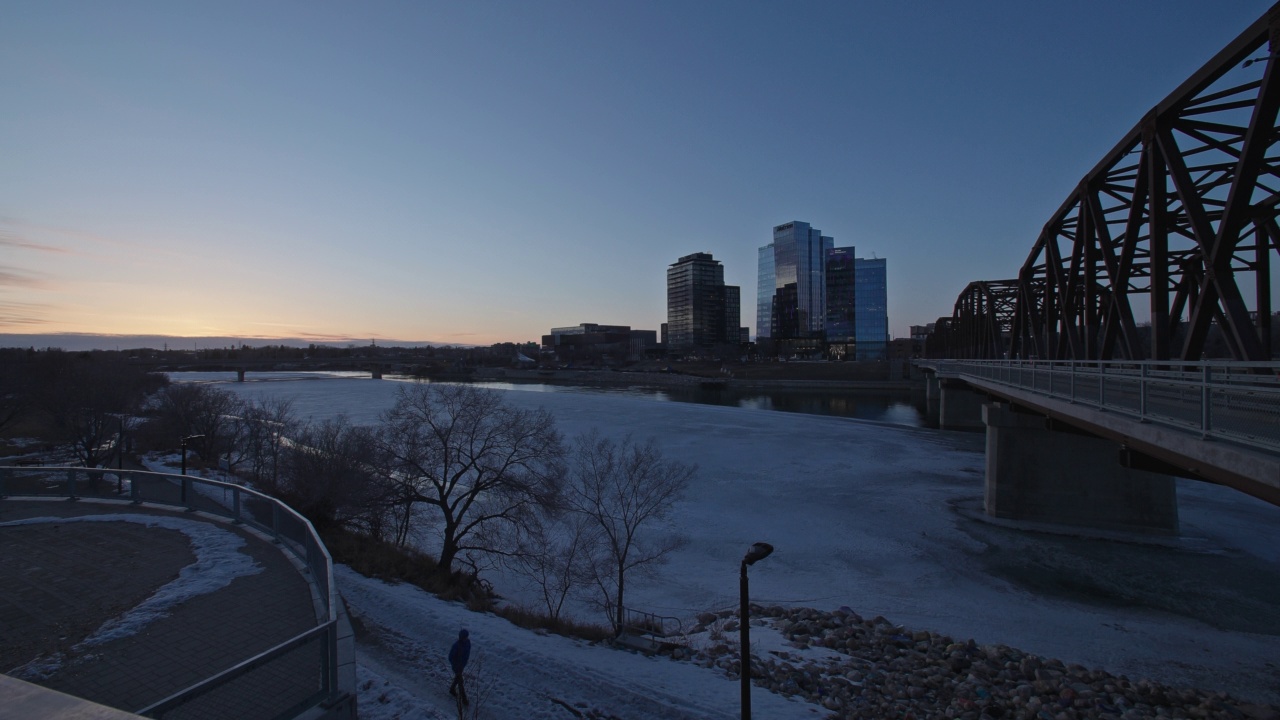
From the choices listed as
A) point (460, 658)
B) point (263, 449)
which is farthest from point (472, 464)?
point (263, 449)

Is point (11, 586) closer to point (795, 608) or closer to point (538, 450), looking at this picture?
point (538, 450)

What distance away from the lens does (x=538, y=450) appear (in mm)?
22703

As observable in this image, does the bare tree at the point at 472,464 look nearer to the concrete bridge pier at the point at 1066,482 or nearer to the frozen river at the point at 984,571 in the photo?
the frozen river at the point at 984,571

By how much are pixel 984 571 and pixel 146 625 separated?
22564 mm

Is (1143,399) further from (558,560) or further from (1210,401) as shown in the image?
(558,560)

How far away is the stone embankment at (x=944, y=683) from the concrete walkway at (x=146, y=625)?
362 inches

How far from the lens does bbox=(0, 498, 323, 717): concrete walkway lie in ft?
19.7

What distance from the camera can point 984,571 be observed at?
1966 cm

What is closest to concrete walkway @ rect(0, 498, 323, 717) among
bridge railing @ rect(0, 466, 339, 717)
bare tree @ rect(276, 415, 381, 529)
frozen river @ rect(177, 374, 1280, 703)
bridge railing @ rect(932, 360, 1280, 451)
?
bridge railing @ rect(0, 466, 339, 717)

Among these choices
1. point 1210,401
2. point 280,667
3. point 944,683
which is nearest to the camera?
point 280,667

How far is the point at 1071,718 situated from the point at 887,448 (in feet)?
110

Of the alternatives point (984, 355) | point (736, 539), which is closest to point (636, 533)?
point (736, 539)

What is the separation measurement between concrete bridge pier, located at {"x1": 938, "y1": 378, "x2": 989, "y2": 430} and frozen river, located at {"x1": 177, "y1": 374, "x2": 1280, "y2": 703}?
84.1 feet

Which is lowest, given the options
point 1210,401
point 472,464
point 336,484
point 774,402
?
point 774,402
